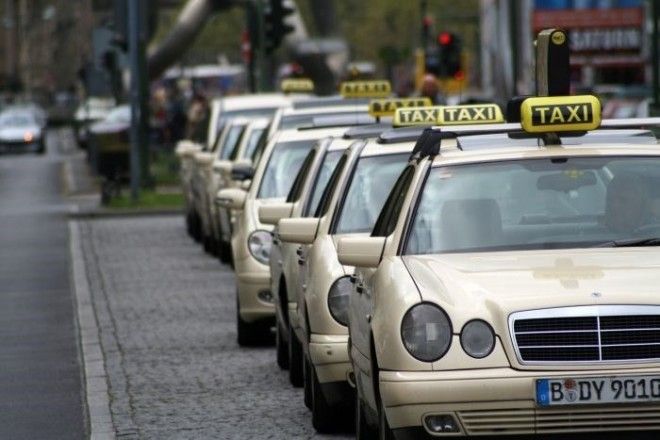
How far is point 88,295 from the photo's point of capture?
798 inches

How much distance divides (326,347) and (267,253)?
5055 mm

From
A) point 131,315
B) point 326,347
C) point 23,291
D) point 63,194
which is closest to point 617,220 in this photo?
point 326,347

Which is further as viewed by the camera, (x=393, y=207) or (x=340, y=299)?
(x=340, y=299)

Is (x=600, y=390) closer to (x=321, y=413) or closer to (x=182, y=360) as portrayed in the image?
(x=321, y=413)

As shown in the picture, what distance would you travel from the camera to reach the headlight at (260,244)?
1558cm

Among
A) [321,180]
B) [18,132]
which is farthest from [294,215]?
[18,132]

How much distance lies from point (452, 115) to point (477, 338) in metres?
4.96

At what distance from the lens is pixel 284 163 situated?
17.9 meters

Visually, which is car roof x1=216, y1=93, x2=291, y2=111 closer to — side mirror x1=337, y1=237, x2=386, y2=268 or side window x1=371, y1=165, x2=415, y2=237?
side window x1=371, y1=165, x2=415, y2=237

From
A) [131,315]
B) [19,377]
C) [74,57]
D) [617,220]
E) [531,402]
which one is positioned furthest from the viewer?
[74,57]

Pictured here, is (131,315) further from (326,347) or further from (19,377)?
(326,347)

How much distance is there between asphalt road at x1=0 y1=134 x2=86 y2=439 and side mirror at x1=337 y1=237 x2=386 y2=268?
275 centimetres

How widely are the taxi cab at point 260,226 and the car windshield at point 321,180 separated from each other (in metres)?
0.46

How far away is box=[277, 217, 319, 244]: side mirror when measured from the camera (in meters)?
11.1
